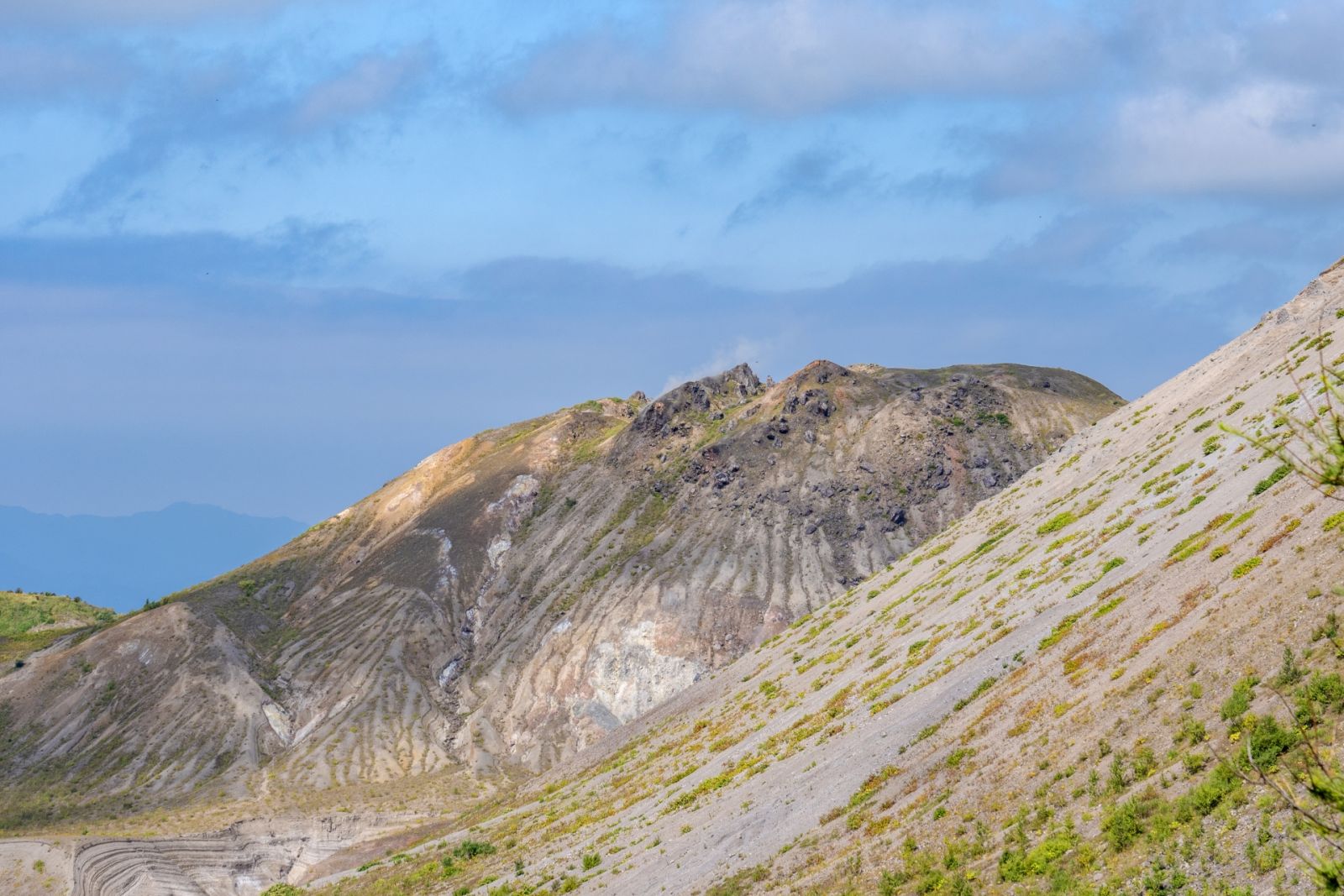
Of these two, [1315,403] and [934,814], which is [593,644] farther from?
[934,814]

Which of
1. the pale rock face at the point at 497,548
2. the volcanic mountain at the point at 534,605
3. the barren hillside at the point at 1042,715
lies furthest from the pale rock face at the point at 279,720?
the barren hillside at the point at 1042,715

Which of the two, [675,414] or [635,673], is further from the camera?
[675,414]

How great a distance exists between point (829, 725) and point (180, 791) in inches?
4372

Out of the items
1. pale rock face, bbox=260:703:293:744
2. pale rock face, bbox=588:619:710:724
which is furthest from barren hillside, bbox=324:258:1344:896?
pale rock face, bbox=260:703:293:744

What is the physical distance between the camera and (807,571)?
15588 cm

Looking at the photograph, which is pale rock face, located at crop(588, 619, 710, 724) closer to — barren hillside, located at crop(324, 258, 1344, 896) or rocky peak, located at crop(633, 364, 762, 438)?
rocky peak, located at crop(633, 364, 762, 438)

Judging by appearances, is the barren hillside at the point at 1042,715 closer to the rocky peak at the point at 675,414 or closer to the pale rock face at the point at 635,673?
the pale rock face at the point at 635,673

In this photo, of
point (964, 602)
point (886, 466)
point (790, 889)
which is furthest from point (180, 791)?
point (790, 889)

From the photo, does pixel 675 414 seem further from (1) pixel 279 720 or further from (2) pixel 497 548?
(1) pixel 279 720

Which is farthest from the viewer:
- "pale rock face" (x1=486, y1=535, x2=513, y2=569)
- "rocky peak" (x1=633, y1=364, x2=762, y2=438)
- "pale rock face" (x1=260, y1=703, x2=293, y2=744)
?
"rocky peak" (x1=633, y1=364, x2=762, y2=438)

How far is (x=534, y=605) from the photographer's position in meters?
170

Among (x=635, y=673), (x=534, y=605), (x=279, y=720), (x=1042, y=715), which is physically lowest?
(x=1042, y=715)

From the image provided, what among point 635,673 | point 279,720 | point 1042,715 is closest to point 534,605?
point 635,673

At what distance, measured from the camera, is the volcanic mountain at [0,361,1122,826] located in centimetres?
14862
